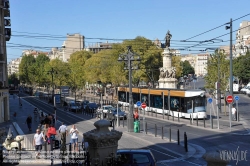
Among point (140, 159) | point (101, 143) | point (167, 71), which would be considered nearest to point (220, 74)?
point (167, 71)

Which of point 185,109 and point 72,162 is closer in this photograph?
point 72,162

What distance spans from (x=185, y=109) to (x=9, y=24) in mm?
23721

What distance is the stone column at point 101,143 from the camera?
30.7ft

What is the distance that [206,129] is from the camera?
28219mm

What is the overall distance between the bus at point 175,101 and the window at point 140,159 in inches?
877

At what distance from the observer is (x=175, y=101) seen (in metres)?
37.0

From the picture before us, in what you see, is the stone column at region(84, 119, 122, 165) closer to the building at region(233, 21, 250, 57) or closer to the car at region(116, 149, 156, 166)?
the car at region(116, 149, 156, 166)

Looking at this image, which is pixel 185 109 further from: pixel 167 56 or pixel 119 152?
pixel 119 152

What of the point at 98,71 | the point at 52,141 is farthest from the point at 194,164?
the point at 98,71

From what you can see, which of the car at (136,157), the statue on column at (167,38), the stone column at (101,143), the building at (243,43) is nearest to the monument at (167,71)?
the statue on column at (167,38)

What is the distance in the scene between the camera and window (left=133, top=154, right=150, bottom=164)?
37.5ft

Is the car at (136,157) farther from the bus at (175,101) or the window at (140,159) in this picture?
the bus at (175,101)

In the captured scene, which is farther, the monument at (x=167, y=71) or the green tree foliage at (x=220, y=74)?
the monument at (x=167, y=71)

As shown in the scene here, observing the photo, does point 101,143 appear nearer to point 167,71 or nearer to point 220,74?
point 220,74
